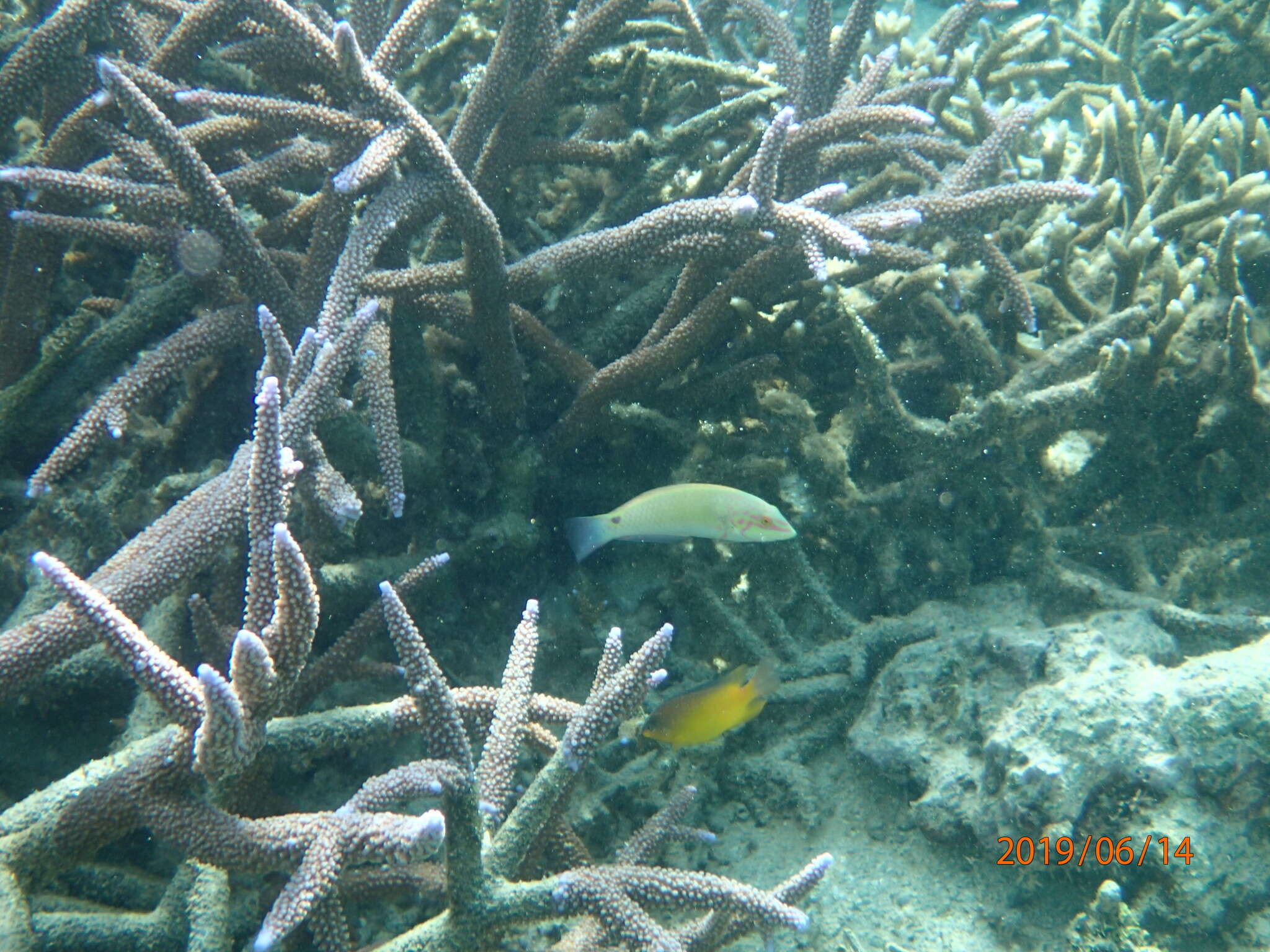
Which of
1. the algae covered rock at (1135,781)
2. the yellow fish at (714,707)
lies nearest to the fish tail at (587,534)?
the yellow fish at (714,707)

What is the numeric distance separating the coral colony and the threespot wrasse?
193 millimetres

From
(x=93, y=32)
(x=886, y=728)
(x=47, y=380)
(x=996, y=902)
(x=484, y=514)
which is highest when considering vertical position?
(x=93, y=32)

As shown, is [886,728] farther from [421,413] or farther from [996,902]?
[421,413]

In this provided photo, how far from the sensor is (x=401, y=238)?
9.10 ft

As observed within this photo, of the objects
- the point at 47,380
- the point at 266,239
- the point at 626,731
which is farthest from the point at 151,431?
the point at 626,731

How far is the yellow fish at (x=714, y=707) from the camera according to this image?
2223mm

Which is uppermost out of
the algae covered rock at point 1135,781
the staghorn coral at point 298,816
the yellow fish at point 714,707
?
the staghorn coral at point 298,816

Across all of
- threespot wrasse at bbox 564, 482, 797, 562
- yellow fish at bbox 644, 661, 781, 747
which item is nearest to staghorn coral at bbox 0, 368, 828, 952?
yellow fish at bbox 644, 661, 781, 747

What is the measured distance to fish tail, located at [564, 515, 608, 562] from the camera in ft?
8.21

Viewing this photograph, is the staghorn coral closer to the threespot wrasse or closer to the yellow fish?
the yellow fish

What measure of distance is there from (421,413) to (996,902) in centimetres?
273

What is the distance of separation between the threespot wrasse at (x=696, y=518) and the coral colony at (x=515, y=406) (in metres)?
0.19

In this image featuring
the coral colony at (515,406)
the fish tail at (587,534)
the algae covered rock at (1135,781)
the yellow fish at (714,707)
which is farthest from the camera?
the fish tail at (587,534)

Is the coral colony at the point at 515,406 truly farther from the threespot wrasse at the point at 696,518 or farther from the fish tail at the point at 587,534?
the threespot wrasse at the point at 696,518
